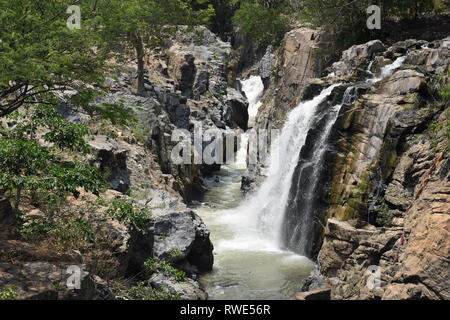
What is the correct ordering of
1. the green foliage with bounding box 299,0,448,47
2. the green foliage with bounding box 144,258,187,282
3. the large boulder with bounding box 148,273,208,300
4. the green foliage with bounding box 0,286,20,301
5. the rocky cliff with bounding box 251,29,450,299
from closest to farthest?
1. the green foliage with bounding box 0,286,20,301
2. the rocky cliff with bounding box 251,29,450,299
3. the large boulder with bounding box 148,273,208,300
4. the green foliage with bounding box 144,258,187,282
5. the green foliage with bounding box 299,0,448,47

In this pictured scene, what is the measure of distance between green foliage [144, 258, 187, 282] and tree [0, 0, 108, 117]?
4.75m

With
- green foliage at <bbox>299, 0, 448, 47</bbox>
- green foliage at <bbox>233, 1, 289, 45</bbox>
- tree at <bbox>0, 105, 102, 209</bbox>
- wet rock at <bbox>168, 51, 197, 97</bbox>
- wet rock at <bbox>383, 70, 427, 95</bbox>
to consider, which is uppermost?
green foliage at <bbox>233, 1, 289, 45</bbox>

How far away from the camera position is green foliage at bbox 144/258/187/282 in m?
12.1

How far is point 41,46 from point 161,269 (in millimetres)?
6775

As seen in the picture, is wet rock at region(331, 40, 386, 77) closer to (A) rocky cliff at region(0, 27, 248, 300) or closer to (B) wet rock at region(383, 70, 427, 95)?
(B) wet rock at region(383, 70, 427, 95)

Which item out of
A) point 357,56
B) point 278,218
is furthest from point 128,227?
point 357,56

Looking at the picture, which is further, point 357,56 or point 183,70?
point 183,70

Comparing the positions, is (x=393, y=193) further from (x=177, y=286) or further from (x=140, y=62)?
(x=140, y=62)

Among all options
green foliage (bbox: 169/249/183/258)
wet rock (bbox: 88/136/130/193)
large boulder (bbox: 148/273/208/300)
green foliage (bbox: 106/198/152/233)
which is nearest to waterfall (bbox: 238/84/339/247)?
green foliage (bbox: 169/249/183/258)

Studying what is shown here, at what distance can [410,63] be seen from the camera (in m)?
18.9

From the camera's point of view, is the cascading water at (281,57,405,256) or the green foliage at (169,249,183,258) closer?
the green foliage at (169,249,183,258)

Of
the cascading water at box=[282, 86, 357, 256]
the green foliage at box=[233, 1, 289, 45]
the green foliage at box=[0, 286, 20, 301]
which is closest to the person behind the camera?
the green foliage at box=[0, 286, 20, 301]

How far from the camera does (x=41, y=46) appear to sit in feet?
29.3
